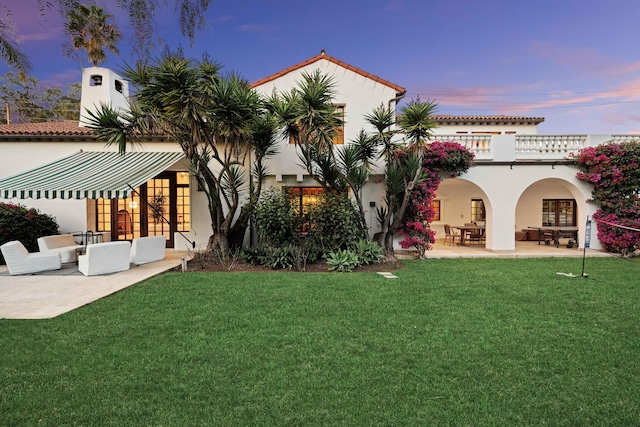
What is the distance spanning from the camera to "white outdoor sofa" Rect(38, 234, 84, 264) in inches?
523

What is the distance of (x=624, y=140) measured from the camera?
663 inches

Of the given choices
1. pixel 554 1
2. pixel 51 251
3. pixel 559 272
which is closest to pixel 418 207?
pixel 559 272

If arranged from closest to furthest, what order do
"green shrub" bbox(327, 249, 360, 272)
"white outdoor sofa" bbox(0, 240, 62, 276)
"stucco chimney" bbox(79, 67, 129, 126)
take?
"white outdoor sofa" bbox(0, 240, 62, 276) < "green shrub" bbox(327, 249, 360, 272) < "stucco chimney" bbox(79, 67, 129, 126)

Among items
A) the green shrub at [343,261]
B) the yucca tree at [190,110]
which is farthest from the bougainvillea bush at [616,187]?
the yucca tree at [190,110]

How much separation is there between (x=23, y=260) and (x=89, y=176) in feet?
12.1

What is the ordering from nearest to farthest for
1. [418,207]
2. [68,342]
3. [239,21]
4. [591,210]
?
1. [239,21]
2. [68,342]
3. [418,207]
4. [591,210]

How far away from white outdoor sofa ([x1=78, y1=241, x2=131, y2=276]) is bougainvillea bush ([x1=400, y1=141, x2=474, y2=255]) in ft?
38.7

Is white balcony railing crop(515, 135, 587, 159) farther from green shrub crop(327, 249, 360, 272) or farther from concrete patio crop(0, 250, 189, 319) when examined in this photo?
concrete patio crop(0, 250, 189, 319)

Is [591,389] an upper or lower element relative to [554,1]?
lower

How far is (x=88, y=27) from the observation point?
463 centimetres

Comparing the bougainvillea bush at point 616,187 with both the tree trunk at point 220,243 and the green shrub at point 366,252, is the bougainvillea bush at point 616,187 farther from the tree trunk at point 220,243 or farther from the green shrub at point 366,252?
the tree trunk at point 220,243

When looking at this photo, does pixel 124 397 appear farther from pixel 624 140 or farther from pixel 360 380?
pixel 624 140

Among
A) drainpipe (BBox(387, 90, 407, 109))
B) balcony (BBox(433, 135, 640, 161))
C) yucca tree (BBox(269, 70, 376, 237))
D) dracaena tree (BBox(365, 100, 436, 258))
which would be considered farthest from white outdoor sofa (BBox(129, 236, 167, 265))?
balcony (BBox(433, 135, 640, 161))

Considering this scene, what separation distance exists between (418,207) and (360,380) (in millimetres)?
12256
